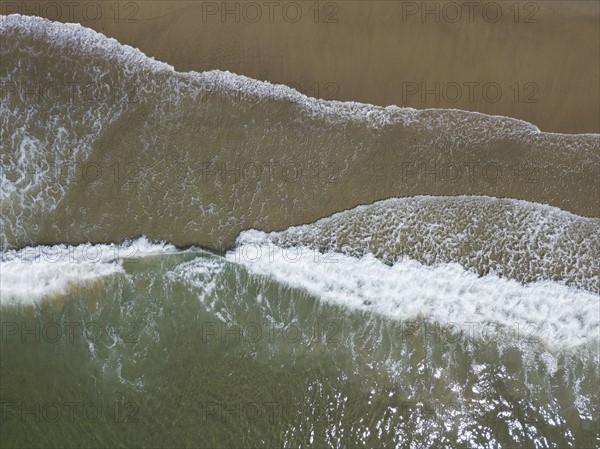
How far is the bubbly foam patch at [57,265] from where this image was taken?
6.39m

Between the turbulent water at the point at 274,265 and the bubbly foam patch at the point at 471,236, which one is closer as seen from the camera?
the turbulent water at the point at 274,265

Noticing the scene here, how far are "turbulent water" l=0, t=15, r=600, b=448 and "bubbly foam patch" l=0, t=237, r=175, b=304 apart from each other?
0.9 inches

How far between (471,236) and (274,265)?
246cm

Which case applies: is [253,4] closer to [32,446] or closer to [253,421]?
[253,421]

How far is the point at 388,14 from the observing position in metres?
7.01

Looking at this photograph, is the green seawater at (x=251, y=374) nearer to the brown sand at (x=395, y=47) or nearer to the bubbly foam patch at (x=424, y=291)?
the bubbly foam patch at (x=424, y=291)

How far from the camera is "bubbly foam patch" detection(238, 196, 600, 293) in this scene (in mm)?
6719

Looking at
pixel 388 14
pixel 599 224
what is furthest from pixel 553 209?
pixel 388 14

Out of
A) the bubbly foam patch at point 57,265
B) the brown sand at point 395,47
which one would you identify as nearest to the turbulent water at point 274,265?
the bubbly foam patch at point 57,265

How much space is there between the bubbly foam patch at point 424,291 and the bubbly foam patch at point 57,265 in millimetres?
1242

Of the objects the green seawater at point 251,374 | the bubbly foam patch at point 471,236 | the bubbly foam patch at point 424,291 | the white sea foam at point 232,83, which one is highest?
the white sea foam at point 232,83

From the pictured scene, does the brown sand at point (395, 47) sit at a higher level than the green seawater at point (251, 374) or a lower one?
higher

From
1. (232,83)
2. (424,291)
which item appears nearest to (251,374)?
(424,291)

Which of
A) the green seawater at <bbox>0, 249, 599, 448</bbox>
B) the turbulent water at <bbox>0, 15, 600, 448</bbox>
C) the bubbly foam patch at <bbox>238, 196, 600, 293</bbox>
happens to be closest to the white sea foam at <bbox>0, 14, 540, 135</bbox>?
the turbulent water at <bbox>0, 15, 600, 448</bbox>
